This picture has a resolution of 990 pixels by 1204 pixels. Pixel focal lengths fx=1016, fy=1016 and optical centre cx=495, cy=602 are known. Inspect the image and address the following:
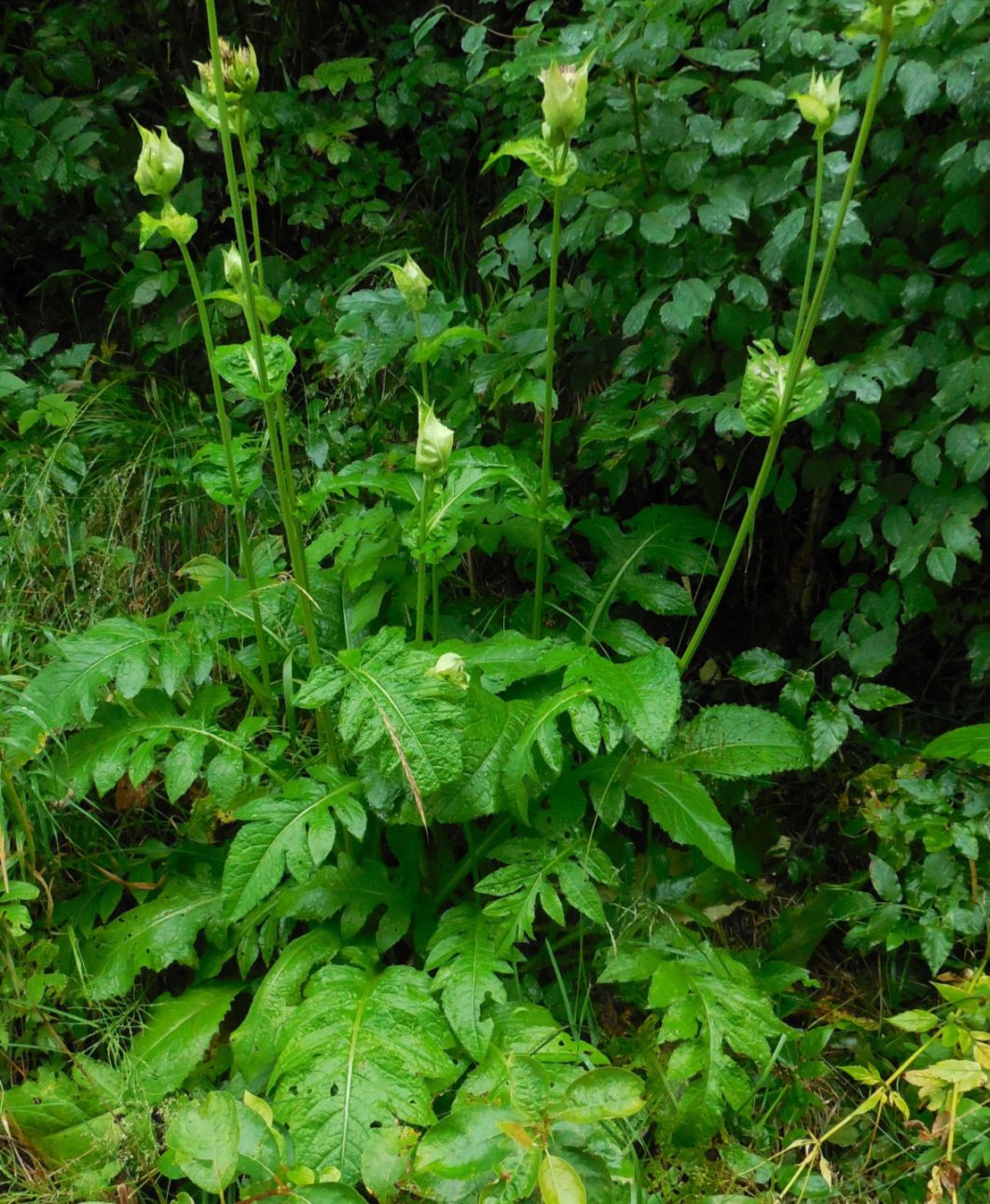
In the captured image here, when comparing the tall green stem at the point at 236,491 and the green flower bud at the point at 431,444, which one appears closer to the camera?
the green flower bud at the point at 431,444

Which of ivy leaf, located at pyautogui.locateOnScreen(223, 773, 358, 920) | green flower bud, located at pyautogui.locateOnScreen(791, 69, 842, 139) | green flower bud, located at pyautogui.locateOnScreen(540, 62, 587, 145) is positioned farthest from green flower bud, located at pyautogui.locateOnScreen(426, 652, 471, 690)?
green flower bud, located at pyautogui.locateOnScreen(791, 69, 842, 139)

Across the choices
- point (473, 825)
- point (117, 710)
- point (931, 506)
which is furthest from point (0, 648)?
point (931, 506)

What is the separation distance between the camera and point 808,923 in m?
1.89

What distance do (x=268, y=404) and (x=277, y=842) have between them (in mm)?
706

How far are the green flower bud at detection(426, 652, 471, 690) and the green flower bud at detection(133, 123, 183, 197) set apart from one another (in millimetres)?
809

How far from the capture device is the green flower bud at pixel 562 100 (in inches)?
52.9

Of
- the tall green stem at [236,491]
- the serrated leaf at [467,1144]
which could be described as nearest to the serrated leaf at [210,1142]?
the serrated leaf at [467,1144]

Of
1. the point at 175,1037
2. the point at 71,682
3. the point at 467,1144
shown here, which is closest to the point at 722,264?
the point at 71,682

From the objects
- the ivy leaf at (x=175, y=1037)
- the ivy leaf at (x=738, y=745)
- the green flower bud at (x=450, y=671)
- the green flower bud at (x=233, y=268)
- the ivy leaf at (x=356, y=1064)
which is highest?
the green flower bud at (x=233, y=268)

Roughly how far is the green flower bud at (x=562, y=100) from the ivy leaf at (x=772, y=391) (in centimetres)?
41

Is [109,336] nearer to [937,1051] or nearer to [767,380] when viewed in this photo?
[767,380]

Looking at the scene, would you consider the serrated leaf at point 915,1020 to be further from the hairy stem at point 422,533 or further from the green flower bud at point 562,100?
the green flower bud at point 562,100

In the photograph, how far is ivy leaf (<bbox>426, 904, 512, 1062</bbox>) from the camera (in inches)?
59.4

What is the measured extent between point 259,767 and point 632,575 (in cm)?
85
